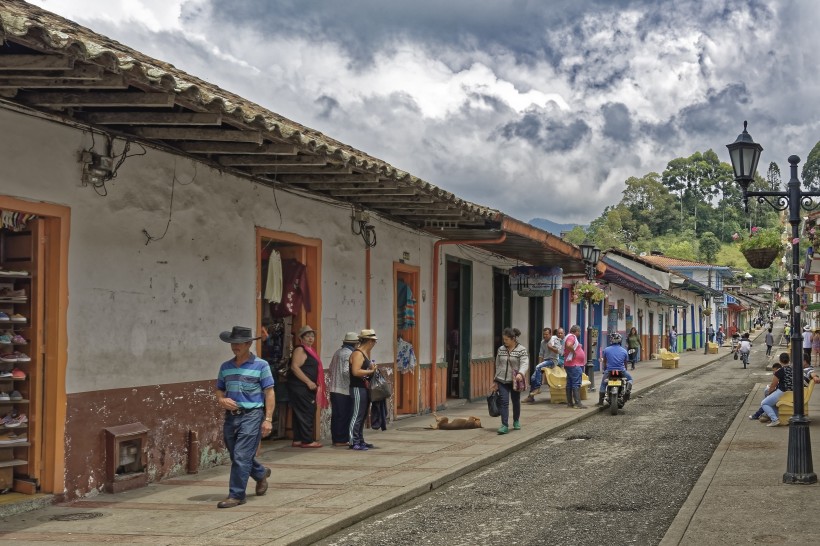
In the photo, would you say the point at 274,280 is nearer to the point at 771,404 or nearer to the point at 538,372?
the point at 771,404

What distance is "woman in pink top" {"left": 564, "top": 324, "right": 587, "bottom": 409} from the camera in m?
17.5

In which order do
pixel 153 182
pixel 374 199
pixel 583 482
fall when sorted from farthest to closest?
pixel 374 199
pixel 583 482
pixel 153 182

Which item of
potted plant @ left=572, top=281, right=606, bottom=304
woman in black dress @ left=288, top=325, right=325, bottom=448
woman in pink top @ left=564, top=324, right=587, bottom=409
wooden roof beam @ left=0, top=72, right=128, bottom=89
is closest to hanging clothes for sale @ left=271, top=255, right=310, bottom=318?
woman in black dress @ left=288, top=325, right=325, bottom=448

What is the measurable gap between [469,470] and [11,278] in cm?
533

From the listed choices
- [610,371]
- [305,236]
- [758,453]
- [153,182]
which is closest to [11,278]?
[153,182]

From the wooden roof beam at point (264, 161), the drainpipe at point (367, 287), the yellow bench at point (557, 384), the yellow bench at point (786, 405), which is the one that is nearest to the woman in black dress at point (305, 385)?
the drainpipe at point (367, 287)

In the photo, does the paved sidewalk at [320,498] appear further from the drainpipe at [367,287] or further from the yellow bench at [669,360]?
the yellow bench at [669,360]

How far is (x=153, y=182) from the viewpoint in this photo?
9273 millimetres

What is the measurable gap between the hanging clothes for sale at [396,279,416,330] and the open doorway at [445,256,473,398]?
2774mm

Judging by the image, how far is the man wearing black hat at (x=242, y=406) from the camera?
26.5 feet

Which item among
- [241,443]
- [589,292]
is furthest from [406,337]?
[241,443]

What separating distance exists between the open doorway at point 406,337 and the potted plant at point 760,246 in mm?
5430

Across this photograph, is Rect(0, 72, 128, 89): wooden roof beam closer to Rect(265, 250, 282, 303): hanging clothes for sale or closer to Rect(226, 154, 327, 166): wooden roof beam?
Rect(226, 154, 327, 166): wooden roof beam

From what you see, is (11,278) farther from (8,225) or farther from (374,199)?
(374,199)
